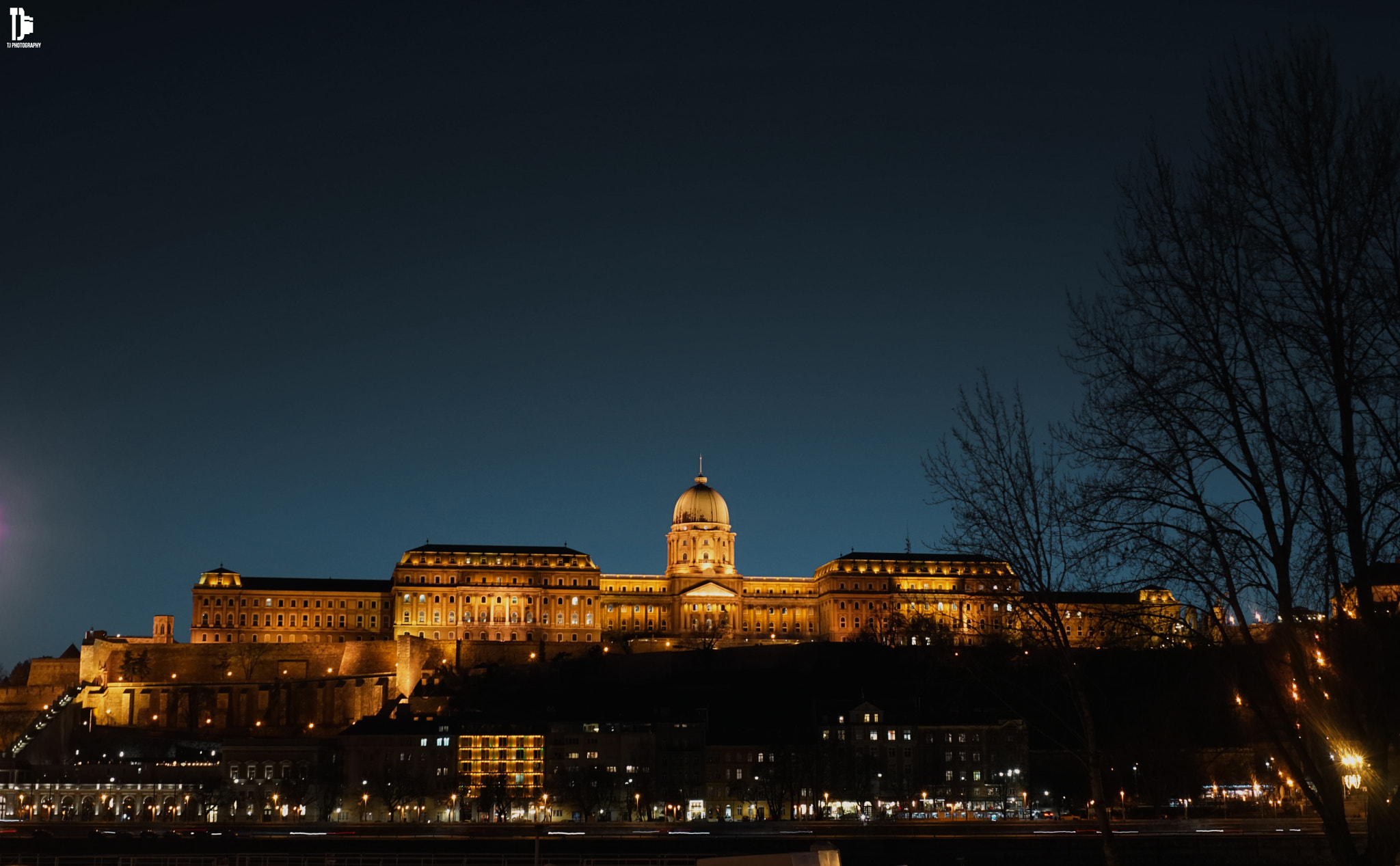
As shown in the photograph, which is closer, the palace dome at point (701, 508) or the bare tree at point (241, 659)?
the bare tree at point (241, 659)

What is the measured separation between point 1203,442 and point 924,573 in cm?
15484

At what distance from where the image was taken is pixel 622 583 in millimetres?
174000

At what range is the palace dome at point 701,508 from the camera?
610 ft

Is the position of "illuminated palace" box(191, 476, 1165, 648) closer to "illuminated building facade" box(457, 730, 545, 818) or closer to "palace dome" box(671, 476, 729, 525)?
"palace dome" box(671, 476, 729, 525)

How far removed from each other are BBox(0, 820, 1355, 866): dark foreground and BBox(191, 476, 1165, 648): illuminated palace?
8028 centimetres

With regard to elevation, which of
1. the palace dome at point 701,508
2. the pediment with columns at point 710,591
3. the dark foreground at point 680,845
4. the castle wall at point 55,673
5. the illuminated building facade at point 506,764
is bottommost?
the dark foreground at point 680,845

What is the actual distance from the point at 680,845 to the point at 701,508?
117950mm

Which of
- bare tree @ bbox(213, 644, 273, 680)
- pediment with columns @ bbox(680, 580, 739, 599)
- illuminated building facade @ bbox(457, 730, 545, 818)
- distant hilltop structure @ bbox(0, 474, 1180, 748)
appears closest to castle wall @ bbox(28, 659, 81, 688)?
distant hilltop structure @ bbox(0, 474, 1180, 748)

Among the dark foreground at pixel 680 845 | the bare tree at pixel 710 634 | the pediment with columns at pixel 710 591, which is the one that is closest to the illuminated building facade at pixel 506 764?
the dark foreground at pixel 680 845

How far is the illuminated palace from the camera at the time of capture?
16438 cm

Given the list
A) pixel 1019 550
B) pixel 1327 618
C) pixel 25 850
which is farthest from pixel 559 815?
pixel 1327 618

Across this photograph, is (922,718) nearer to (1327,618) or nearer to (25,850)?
(25,850)

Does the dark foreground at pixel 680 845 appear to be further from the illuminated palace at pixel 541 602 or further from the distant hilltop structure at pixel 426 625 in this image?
the illuminated palace at pixel 541 602

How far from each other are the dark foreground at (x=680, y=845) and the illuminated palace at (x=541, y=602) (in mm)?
80276
